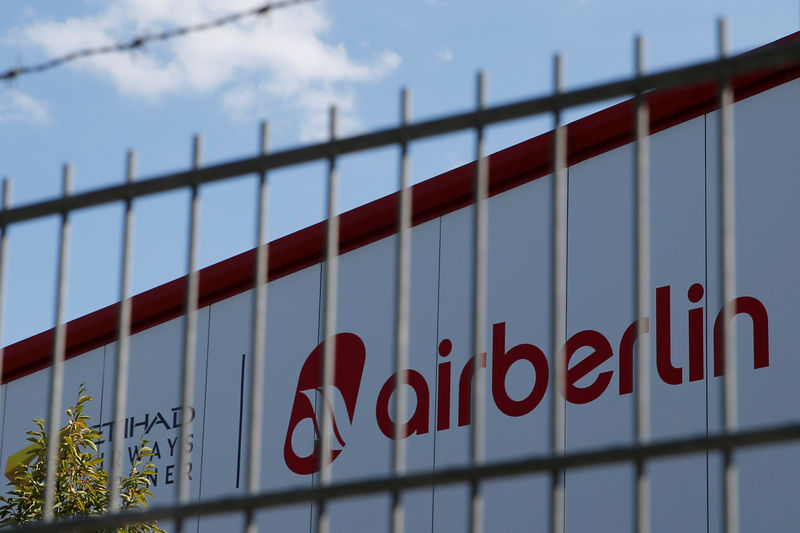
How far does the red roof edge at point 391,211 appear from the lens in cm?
1134

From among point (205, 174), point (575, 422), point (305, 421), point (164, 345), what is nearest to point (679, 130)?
point (575, 422)

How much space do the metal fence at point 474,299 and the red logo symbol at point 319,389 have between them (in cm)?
966

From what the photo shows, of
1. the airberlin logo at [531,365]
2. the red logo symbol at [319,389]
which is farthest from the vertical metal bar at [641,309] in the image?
the red logo symbol at [319,389]

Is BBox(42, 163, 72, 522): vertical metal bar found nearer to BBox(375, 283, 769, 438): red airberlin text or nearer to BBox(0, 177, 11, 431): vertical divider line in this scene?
BBox(0, 177, 11, 431): vertical divider line

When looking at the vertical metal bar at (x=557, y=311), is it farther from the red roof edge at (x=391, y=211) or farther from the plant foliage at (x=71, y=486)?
the red roof edge at (x=391, y=211)

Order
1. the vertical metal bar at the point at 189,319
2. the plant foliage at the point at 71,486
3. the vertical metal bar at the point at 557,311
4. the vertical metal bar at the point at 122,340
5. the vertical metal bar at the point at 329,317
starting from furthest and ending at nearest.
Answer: the plant foliage at the point at 71,486, the vertical metal bar at the point at 122,340, the vertical metal bar at the point at 189,319, the vertical metal bar at the point at 329,317, the vertical metal bar at the point at 557,311

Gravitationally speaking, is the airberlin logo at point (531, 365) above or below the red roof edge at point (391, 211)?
below

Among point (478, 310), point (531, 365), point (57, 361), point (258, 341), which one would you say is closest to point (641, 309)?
point (478, 310)

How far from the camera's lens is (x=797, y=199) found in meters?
10.6

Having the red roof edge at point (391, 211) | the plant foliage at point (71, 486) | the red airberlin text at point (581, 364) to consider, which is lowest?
the plant foliage at point (71, 486)

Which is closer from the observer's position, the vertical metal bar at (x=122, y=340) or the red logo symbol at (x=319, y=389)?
the vertical metal bar at (x=122, y=340)

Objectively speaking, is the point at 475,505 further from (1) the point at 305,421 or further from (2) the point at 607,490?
(1) the point at 305,421

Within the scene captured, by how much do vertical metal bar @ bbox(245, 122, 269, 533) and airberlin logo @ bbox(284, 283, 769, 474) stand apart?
260 inches

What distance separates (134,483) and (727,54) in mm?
7140
